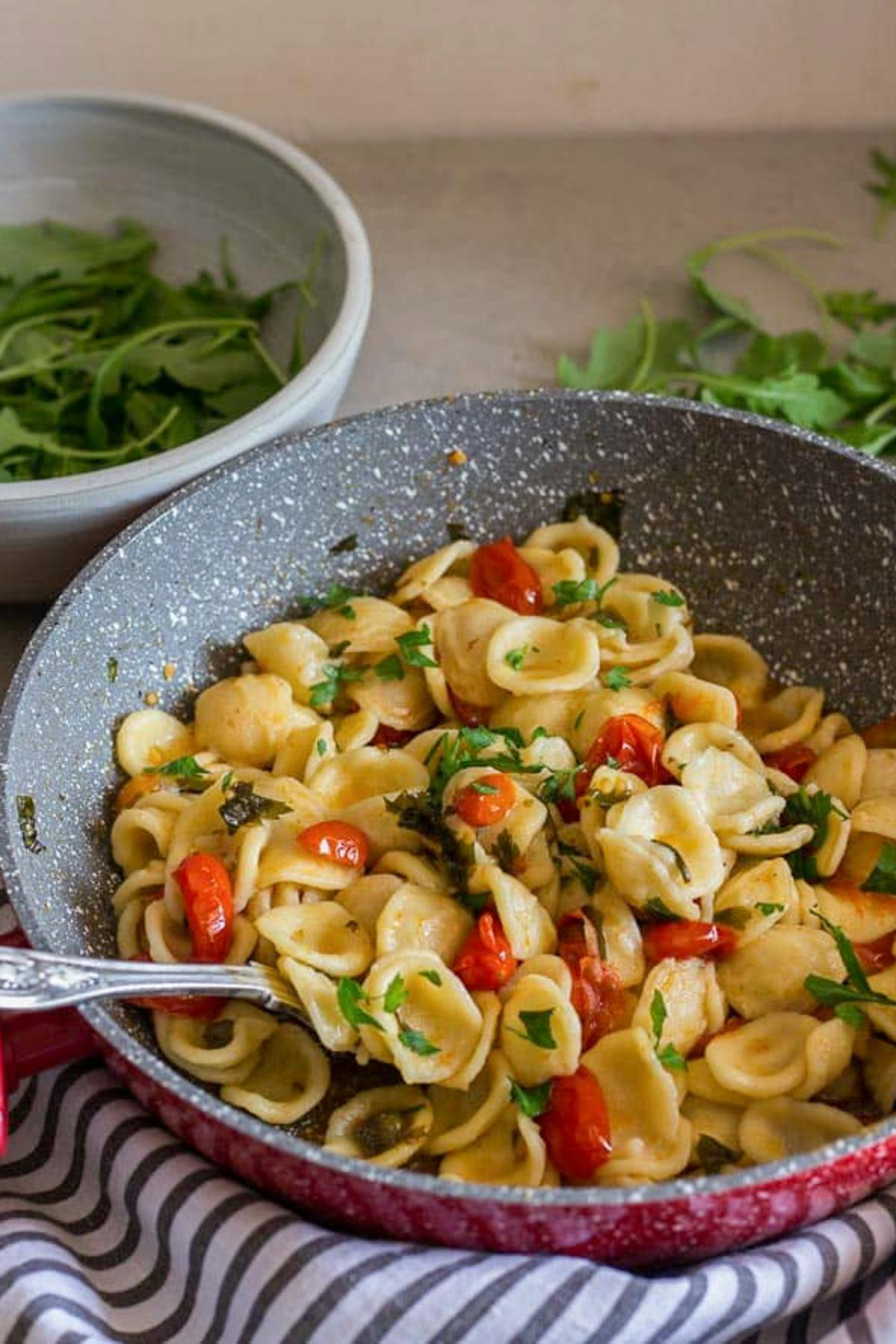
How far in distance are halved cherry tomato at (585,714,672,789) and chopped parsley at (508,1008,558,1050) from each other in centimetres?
30

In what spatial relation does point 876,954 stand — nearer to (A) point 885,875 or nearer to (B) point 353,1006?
(A) point 885,875

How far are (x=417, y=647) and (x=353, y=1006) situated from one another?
1.47 feet

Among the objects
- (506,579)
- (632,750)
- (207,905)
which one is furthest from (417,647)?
(207,905)

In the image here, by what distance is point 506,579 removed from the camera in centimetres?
183

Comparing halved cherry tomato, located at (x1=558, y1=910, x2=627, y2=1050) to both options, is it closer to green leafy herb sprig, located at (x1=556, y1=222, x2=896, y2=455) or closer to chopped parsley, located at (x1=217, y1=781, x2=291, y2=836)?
chopped parsley, located at (x1=217, y1=781, x2=291, y2=836)

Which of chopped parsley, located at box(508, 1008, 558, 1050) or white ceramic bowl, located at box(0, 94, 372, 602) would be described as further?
white ceramic bowl, located at box(0, 94, 372, 602)

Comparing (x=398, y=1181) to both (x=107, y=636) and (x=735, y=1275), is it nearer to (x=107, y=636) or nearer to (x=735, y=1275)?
(x=735, y=1275)

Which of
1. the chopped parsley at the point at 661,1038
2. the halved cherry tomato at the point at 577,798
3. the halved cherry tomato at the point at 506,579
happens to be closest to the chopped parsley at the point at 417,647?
the halved cherry tomato at the point at 506,579

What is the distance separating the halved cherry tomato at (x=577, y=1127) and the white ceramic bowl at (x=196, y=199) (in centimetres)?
82

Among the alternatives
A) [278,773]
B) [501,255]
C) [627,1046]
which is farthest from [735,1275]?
[501,255]

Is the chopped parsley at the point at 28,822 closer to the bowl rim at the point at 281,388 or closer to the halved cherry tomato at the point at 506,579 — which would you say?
the bowl rim at the point at 281,388

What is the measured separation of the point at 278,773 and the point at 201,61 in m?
1.38

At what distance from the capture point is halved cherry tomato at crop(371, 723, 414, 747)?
1749mm

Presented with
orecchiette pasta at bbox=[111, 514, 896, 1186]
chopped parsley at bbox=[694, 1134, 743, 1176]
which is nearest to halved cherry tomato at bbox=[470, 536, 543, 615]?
orecchiette pasta at bbox=[111, 514, 896, 1186]
